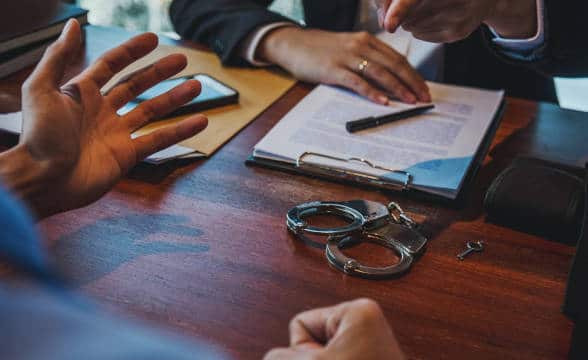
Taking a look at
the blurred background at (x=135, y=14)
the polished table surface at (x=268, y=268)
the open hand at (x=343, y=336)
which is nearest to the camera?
the open hand at (x=343, y=336)

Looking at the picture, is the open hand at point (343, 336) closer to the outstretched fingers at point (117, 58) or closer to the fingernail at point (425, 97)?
the outstretched fingers at point (117, 58)

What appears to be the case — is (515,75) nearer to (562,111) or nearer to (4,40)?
(562,111)

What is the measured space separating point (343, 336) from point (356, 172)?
0.42m

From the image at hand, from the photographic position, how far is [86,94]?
857 mm

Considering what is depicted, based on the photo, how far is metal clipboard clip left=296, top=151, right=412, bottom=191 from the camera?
90 cm

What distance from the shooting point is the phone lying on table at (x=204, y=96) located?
109 centimetres

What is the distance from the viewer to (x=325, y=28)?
1616 millimetres

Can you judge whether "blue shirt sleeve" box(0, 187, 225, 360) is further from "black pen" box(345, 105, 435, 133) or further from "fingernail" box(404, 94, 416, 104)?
"fingernail" box(404, 94, 416, 104)

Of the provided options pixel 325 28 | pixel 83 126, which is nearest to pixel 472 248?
pixel 83 126

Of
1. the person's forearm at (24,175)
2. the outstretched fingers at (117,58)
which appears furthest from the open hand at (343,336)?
the outstretched fingers at (117,58)

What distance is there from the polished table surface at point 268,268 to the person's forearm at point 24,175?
6cm

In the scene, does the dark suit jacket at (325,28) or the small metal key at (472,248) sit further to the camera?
the dark suit jacket at (325,28)

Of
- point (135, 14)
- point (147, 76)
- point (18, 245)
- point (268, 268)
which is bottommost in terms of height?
point (135, 14)

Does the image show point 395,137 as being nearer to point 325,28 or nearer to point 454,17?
point 454,17
